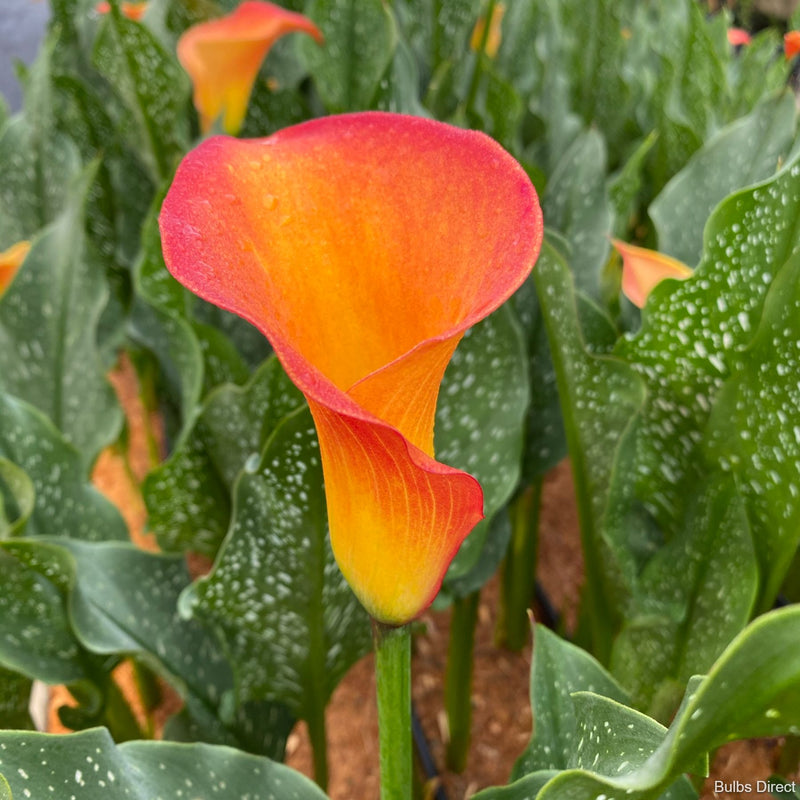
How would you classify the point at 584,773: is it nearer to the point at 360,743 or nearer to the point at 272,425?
the point at 272,425

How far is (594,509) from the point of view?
0.47 m

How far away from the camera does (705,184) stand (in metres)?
0.54

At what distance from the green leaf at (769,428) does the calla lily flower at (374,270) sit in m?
0.16

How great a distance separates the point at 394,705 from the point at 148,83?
0.57m

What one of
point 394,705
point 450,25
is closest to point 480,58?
point 450,25

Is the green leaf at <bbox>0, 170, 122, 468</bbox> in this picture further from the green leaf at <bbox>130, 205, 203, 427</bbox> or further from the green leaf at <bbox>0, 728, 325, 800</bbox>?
the green leaf at <bbox>0, 728, 325, 800</bbox>

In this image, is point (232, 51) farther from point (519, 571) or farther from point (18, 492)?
point (519, 571)

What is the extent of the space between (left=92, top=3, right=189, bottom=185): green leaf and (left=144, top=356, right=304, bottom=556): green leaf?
302 mm

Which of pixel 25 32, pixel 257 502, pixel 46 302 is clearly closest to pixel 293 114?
pixel 46 302

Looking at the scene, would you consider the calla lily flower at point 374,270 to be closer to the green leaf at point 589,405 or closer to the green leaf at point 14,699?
the green leaf at point 589,405

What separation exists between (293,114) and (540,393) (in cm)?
36

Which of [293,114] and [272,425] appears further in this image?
[293,114]

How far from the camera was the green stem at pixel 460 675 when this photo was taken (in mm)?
673

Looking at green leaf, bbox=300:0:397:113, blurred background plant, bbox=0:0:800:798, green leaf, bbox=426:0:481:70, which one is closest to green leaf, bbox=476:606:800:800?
blurred background plant, bbox=0:0:800:798
